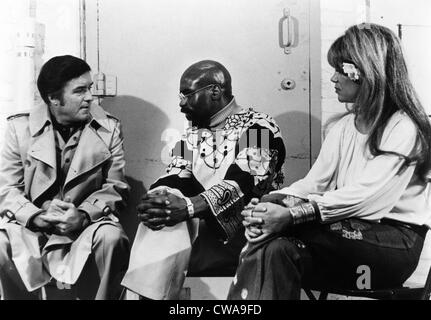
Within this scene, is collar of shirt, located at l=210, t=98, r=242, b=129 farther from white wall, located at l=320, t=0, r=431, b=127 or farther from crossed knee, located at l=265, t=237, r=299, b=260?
crossed knee, located at l=265, t=237, r=299, b=260

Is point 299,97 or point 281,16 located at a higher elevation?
point 281,16

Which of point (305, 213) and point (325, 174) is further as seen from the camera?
point (325, 174)

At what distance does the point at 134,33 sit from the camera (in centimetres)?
302

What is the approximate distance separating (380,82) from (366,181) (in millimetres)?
464

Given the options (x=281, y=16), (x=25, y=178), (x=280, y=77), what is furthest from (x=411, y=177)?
(x=25, y=178)

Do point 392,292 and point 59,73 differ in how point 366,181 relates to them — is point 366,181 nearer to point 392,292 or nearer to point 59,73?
point 392,292

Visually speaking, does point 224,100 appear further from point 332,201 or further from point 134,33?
point 332,201

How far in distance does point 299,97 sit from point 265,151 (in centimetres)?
35

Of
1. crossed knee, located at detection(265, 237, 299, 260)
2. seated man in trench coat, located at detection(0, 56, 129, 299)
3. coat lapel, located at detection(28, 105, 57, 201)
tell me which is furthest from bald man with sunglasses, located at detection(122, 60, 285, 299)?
crossed knee, located at detection(265, 237, 299, 260)

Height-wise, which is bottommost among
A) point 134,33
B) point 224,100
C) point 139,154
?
point 139,154

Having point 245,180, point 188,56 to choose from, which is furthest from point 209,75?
point 245,180

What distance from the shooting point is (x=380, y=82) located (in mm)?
2566

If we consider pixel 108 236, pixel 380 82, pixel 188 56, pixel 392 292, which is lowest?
pixel 392 292

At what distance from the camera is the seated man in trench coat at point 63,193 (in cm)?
274
